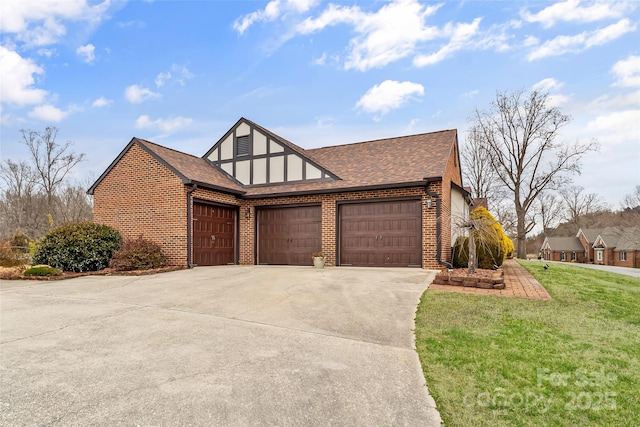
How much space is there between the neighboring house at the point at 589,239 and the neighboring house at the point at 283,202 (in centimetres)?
4716

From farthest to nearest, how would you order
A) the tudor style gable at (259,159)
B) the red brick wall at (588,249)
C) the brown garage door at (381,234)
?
the red brick wall at (588,249)
the tudor style gable at (259,159)
the brown garage door at (381,234)

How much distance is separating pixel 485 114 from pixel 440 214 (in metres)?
23.8

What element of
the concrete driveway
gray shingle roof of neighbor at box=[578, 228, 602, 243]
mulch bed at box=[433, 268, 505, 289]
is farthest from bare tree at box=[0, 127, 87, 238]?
gray shingle roof of neighbor at box=[578, 228, 602, 243]

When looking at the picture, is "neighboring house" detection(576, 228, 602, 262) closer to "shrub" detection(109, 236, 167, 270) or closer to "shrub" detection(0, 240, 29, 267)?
"shrub" detection(109, 236, 167, 270)

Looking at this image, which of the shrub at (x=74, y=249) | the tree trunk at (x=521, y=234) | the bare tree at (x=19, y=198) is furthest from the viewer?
the bare tree at (x=19, y=198)

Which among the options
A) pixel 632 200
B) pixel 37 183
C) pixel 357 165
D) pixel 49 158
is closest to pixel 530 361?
pixel 357 165

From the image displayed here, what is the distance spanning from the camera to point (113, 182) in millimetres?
13242

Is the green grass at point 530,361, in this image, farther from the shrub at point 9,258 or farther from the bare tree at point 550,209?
the bare tree at point 550,209

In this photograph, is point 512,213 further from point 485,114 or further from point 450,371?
point 450,371

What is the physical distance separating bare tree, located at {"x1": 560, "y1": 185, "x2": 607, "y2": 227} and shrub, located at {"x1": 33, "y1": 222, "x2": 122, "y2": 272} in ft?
179

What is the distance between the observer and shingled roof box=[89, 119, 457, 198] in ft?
39.1

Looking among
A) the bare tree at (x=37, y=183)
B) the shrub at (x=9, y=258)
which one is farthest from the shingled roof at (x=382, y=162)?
the bare tree at (x=37, y=183)

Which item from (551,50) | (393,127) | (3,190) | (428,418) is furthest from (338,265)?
(3,190)

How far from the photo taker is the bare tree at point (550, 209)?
43.8 m
